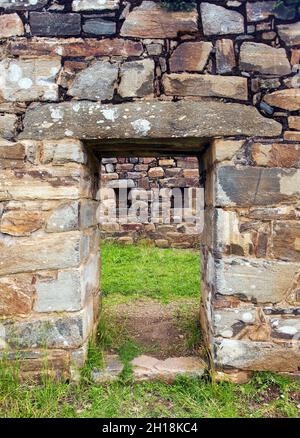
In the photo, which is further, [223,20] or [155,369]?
[155,369]

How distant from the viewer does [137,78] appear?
226cm

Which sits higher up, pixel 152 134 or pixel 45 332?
pixel 152 134

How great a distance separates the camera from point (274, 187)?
223cm

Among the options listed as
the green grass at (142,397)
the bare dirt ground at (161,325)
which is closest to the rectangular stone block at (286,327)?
the green grass at (142,397)

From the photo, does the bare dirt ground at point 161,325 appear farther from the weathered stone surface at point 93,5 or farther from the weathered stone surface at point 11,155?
the weathered stone surface at point 93,5

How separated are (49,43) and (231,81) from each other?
1255 millimetres

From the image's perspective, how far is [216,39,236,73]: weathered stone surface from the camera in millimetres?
2240

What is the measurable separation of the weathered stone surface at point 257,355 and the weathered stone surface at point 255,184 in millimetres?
973

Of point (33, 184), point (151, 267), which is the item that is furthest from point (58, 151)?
point (151, 267)

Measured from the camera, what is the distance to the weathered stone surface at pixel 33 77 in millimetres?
2254

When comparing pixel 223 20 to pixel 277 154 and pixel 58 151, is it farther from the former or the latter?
pixel 58 151

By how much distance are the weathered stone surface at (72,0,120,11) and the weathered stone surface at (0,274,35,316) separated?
1843 mm

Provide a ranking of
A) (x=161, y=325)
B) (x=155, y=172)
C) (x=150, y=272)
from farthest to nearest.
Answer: (x=155, y=172) → (x=150, y=272) → (x=161, y=325)

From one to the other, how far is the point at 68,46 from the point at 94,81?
297 millimetres
